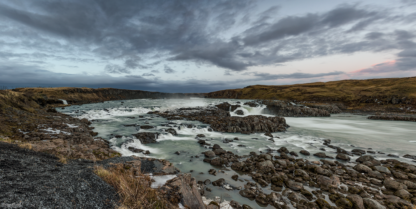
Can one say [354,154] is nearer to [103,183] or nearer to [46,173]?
[103,183]

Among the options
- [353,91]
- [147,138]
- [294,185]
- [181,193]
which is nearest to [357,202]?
[294,185]

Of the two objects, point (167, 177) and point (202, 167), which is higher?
point (167, 177)

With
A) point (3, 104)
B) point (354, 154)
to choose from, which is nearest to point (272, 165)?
point (354, 154)

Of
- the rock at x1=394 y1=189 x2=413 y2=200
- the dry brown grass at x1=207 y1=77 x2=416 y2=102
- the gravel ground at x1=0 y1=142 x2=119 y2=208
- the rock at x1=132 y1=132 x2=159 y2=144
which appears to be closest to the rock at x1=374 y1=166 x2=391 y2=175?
the rock at x1=394 y1=189 x2=413 y2=200

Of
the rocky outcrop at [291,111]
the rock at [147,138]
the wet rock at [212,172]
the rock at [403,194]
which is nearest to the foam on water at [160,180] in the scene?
the wet rock at [212,172]

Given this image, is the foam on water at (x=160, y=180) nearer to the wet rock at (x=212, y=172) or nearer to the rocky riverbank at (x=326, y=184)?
the rocky riverbank at (x=326, y=184)

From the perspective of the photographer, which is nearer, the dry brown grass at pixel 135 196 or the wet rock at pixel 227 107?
the dry brown grass at pixel 135 196

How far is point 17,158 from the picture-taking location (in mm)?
6609

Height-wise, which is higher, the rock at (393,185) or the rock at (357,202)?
the rock at (357,202)

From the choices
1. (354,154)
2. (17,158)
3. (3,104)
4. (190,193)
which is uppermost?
(3,104)

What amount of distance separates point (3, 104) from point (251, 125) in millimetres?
33693

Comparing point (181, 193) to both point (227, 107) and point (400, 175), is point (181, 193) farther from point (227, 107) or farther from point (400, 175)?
point (227, 107)

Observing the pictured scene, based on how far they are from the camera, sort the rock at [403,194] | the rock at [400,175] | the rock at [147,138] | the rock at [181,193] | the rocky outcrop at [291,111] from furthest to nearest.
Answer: the rocky outcrop at [291,111] < the rock at [147,138] < the rock at [400,175] < the rock at [403,194] < the rock at [181,193]

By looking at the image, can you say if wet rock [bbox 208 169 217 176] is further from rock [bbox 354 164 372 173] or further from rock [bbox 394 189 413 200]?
rock [bbox 354 164 372 173]
